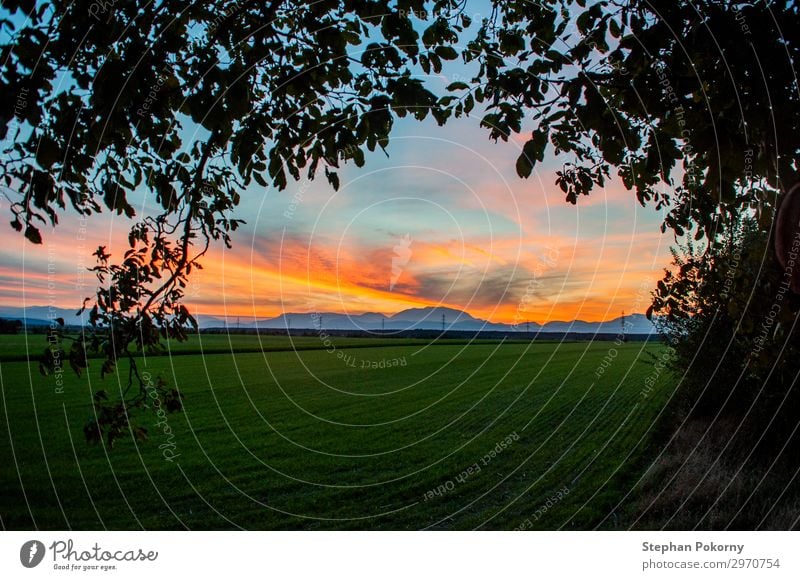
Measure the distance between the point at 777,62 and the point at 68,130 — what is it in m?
3.49

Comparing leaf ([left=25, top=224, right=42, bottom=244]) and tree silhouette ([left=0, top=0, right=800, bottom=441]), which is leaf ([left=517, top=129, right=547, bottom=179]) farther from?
leaf ([left=25, top=224, right=42, bottom=244])

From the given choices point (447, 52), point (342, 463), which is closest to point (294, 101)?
point (447, 52)

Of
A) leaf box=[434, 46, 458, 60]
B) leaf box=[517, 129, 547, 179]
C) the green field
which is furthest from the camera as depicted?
the green field

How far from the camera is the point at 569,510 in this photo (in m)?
5.00

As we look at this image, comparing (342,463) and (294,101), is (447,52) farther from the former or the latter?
(342,463)

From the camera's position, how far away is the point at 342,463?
24.9 ft

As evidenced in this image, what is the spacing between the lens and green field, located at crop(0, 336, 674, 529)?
529cm


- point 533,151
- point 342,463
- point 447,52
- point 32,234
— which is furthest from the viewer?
point 342,463

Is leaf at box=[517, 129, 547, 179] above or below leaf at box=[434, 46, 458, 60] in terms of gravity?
below

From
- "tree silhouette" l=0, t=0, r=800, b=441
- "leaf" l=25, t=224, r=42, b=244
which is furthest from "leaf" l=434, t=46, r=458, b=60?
"leaf" l=25, t=224, r=42, b=244

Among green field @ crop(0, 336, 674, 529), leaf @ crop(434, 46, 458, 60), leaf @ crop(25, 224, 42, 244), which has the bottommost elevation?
green field @ crop(0, 336, 674, 529)

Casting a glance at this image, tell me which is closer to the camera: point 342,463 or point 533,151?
point 533,151

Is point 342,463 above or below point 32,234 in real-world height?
below
